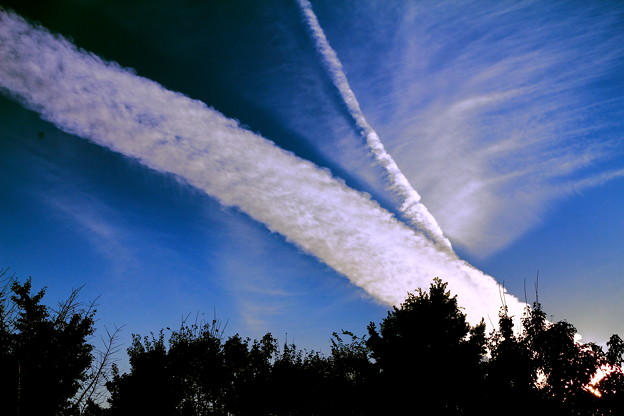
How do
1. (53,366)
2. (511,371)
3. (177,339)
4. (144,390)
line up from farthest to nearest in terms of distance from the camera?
(177,339) → (144,390) → (511,371) → (53,366)

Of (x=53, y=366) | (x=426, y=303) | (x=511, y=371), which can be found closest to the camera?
(x=53, y=366)

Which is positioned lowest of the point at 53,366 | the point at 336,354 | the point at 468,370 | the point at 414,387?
the point at 53,366

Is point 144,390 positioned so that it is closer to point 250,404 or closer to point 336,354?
point 250,404

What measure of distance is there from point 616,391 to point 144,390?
38951 millimetres

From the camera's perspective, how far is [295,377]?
1438 inches

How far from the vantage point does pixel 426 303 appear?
26812 mm

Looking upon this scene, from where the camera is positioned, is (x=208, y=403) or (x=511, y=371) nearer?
(x=511, y=371)

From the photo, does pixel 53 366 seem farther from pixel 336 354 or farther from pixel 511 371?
pixel 511 371

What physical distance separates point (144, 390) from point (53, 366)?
13.4m

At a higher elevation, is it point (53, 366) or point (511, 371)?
point (511, 371)

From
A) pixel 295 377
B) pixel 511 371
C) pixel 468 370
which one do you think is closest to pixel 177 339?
pixel 295 377

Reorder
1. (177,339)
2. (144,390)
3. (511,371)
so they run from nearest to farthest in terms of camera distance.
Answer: (511,371) < (144,390) < (177,339)

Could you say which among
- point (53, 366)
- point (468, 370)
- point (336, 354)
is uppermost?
point (336, 354)

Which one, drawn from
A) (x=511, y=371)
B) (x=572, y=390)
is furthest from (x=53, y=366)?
(x=572, y=390)
